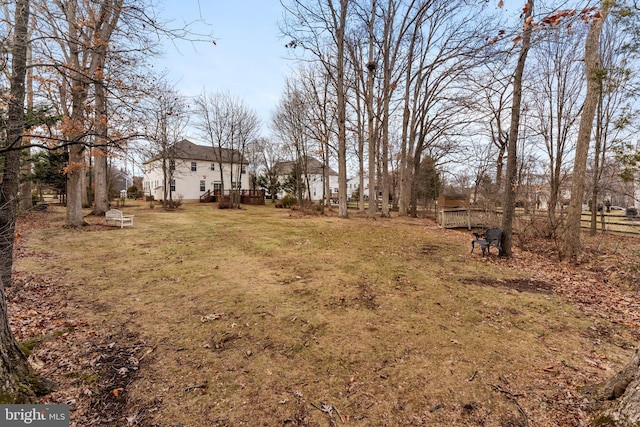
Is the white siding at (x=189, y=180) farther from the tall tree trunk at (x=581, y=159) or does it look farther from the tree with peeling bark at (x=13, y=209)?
the tall tree trunk at (x=581, y=159)

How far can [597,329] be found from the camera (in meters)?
4.00

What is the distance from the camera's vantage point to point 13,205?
4.70 m

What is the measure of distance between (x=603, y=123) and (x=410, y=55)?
36.5 feet

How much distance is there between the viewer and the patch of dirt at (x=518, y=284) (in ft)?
18.4

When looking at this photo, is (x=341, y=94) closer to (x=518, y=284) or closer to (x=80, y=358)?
(x=518, y=284)

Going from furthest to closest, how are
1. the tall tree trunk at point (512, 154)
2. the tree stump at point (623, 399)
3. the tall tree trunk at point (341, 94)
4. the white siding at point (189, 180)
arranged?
the white siding at point (189, 180) → the tall tree trunk at point (341, 94) → the tall tree trunk at point (512, 154) → the tree stump at point (623, 399)

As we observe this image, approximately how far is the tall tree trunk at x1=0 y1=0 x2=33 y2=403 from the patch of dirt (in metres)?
6.73

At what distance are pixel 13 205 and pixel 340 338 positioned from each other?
236 inches

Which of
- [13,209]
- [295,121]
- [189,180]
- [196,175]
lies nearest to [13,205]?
[13,209]

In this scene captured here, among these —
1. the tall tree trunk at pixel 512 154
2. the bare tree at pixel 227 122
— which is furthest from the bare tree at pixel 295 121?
the tall tree trunk at pixel 512 154

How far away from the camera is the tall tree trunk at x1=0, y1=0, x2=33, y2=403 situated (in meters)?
2.28

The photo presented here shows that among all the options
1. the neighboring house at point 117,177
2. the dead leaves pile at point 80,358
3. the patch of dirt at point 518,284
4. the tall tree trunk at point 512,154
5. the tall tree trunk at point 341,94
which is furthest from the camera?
the neighboring house at point 117,177

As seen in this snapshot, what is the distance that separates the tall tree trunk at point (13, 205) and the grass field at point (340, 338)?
0.60 m

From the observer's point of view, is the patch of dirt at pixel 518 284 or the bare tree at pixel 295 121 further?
the bare tree at pixel 295 121
